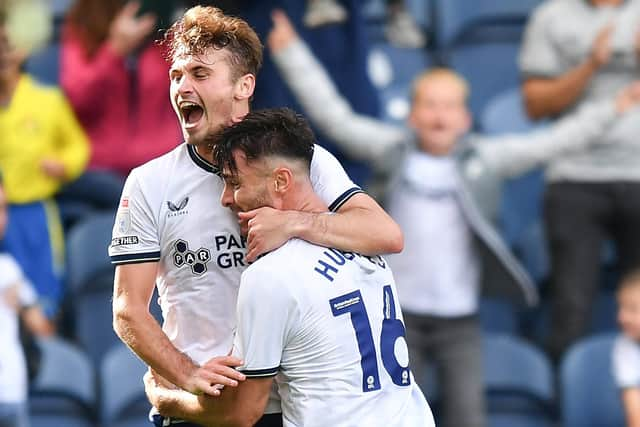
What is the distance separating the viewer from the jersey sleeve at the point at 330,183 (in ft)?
12.7

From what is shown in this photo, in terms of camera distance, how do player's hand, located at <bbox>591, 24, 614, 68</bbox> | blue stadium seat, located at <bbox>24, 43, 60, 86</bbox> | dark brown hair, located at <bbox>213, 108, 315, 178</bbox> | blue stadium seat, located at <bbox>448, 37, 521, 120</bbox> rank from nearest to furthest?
dark brown hair, located at <bbox>213, 108, 315, 178</bbox>, player's hand, located at <bbox>591, 24, 614, 68</bbox>, blue stadium seat, located at <bbox>24, 43, 60, 86</bbox>, blue stadium seat, located at <bbox>448, 37, 521, 120</bbox>

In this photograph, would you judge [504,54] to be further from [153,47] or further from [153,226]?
[153,226]

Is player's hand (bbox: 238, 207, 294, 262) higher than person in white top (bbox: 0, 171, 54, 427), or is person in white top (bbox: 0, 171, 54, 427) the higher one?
player's hand (bbox: 238, 207, 294, 262)

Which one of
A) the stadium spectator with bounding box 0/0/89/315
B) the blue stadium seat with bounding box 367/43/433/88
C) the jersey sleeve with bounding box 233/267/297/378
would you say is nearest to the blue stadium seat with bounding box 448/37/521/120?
the blue stadium seat with bounding box 367/43/433/88

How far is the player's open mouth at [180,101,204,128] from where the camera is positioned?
3.77 m

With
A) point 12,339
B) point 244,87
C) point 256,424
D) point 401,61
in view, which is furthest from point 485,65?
point 256,424

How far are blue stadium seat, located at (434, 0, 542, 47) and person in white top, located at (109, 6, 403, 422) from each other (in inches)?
157

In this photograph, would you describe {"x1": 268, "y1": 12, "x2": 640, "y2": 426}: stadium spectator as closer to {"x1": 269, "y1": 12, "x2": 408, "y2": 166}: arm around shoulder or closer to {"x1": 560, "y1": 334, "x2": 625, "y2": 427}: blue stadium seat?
{"x1": 269, "y1": 12, "x2": 408, "y2": 166}: arm around shoulder

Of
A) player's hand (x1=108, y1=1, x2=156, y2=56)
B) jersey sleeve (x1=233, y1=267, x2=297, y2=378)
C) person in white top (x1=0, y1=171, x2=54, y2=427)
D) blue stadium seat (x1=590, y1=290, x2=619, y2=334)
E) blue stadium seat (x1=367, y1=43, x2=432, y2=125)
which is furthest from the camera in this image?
blue stadium seat (x1=367, y1=43, x2=432, y2=125)

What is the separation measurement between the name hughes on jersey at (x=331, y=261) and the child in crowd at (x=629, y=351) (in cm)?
257

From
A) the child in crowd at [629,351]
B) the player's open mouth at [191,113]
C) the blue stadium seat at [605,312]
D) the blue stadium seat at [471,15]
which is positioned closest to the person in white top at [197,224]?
the player's open mouth at [191,113]

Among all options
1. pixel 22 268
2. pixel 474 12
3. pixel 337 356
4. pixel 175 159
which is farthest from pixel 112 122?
pixel 337 356

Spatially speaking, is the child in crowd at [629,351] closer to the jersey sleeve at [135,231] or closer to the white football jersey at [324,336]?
the white football jersey at [324,336]

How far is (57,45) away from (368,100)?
1955 millimetres
